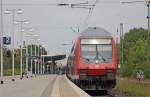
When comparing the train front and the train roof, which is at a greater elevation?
the train roof

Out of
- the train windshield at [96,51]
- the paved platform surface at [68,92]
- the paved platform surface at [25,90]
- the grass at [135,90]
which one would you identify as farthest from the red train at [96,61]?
the paved platform surface at [25,90]

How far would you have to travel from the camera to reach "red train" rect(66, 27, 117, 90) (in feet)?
115

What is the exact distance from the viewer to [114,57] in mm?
35500

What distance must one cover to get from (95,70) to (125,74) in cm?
5598

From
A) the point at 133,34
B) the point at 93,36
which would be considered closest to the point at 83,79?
the point at 93,36

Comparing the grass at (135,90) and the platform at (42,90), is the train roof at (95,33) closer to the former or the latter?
the platform at (42,90)

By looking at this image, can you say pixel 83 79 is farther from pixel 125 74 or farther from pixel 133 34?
pixel 133 34

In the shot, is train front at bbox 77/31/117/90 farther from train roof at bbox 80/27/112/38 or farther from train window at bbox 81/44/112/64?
train roof at bbox 80/27/112/38

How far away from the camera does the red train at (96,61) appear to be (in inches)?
1379

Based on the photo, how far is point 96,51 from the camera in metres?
36.1

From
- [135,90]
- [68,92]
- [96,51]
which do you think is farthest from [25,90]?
[135,90]

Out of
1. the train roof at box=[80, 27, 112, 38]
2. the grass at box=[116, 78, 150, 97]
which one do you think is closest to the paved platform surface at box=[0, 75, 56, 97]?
the train roof at box=[80, 27, 112, 38]

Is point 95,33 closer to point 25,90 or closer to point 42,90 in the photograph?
point 42,90

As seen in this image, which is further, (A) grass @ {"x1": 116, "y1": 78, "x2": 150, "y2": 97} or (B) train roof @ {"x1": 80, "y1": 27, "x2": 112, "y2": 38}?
(B) train roof @ {"x1": 80, "y1": 27, "x2": 112, "y2": 38}
